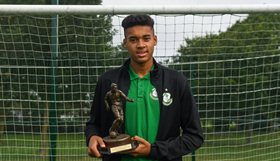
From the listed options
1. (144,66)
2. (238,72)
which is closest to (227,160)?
(238,72)

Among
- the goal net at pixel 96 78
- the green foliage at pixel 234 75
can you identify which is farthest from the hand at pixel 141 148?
the green foliage at pixel 234 75

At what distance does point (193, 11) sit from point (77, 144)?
81.1 inches

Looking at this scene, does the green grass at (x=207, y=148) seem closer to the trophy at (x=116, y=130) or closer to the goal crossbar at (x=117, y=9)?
the goal crossbar at (x=117, y=9)

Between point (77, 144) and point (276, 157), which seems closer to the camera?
point (77, 144)

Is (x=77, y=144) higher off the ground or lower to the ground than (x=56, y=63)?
lower

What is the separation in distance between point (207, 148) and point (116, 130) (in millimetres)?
3295

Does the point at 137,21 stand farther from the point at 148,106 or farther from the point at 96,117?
the point at 96,117

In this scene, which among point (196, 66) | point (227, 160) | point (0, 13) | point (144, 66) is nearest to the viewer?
point (144, 66)

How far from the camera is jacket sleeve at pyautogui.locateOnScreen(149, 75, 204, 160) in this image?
2.05 m

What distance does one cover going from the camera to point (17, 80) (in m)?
4.73

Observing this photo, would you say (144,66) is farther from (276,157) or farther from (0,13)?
(276,157)

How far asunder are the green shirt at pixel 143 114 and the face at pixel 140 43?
0.14 meters

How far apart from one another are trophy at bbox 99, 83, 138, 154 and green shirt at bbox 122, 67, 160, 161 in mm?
49

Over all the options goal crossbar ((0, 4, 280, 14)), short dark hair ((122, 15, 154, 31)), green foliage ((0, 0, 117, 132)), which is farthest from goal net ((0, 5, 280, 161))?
short dark hair ((122, 15, 154, 31))
